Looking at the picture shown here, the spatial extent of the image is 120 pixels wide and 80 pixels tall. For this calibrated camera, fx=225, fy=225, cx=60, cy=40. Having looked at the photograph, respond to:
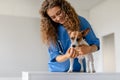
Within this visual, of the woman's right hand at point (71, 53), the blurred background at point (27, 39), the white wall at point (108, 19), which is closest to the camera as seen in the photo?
the woman's right hand at point (71, 53)

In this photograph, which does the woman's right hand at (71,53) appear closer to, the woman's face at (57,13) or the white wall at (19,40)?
the woman's face at (57,13)

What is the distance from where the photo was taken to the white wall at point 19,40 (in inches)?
180

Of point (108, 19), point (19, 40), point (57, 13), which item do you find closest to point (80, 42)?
point (57, 13)

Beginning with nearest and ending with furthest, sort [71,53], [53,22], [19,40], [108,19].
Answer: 1. [71,53]
2. [53,22]
3. [108,19]
4. [19,40]

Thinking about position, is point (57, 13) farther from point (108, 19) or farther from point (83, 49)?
point (108, 19)

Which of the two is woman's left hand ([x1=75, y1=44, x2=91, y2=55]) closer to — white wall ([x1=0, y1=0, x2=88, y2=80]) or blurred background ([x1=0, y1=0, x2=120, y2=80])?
blurred background ([x1=0, y1=0, x2=120, y2=80])

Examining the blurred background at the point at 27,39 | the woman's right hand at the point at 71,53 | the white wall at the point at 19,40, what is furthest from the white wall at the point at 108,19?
the woman's right hand at the point at 71,53

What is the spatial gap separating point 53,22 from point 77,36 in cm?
16

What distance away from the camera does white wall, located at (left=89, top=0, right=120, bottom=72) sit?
4.05 metres

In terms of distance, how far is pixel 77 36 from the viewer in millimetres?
958

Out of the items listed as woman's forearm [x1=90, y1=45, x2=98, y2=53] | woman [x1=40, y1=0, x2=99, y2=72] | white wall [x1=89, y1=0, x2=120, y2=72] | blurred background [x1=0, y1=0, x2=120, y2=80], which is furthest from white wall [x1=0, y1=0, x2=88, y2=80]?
woman's forearm [x1=90, y1=45, x2=98, y2=53]

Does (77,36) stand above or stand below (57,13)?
below

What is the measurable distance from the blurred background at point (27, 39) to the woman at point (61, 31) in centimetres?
344

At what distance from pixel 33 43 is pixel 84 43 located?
386 centimetres
